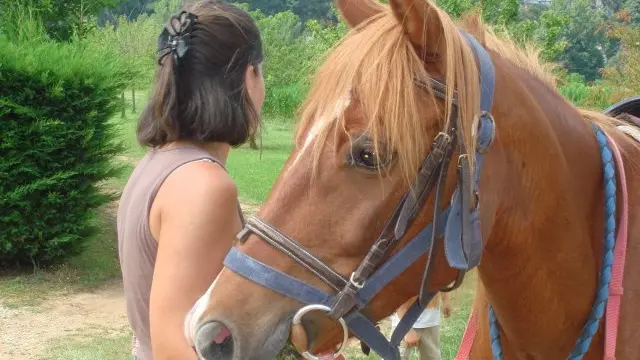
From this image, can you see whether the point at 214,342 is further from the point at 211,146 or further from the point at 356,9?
the point at 356,9

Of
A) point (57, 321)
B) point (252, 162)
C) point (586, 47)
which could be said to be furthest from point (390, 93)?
point (586, 47)

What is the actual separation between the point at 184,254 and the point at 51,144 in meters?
6.00

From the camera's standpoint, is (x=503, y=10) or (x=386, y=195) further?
(x=503, y=10)

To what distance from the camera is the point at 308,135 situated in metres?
→ 1.58

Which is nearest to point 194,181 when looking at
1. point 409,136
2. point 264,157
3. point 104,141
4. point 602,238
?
point 409,136

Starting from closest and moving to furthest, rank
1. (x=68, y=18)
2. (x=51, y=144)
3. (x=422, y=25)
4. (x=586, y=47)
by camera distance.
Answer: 1. (x=422, y=25)
2. (x=51, y=144)
3. (x=68, y=18)
4. (x=586, y=47)

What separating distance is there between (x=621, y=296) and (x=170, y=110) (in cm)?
152

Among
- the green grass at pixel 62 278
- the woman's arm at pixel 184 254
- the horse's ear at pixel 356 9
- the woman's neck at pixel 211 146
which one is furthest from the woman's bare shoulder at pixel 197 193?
the green grass at pixel 62 278

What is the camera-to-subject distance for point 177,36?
1.96 metres

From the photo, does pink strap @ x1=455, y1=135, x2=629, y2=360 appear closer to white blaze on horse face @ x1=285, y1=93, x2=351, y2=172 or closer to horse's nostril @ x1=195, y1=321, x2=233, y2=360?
white blaze on horse face @ x1=285, y1=93, x2=351, y2=172

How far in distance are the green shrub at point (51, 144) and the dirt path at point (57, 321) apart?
0.83 meters

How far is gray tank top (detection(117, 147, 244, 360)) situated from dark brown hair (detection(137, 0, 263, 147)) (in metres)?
0.08

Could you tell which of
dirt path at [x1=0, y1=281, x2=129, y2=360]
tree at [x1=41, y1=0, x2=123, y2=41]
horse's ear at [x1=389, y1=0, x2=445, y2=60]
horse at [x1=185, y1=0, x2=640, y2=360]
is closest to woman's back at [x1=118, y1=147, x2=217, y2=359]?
horse at [x1=185, y1=0, x2=640, y2=360]

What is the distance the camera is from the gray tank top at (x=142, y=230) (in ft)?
6.14
